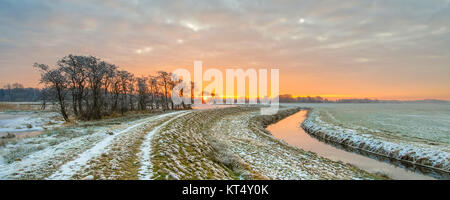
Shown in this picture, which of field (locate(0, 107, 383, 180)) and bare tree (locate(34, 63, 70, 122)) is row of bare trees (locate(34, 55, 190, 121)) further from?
field (locate(0, 107, 383, 180))

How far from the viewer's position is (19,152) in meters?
9.78

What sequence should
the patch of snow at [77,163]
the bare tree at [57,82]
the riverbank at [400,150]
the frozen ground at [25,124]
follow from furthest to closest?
1. the bare tree at [57,82]
2. the frozen ground at [25,124]
3. the riverbank at [400,150]
4. the patch of snow at [77,163]

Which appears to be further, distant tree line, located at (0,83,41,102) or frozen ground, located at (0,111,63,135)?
distant tree line, located at (0,83,41,102)

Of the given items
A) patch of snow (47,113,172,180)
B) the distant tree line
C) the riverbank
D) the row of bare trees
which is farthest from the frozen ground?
the distant tree line

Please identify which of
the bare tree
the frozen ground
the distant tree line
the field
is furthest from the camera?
the distant tree line

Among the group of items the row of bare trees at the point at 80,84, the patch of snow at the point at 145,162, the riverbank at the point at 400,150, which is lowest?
the riverbank at the point at 400,150

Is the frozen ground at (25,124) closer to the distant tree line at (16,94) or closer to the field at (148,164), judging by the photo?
the field at (148,164)

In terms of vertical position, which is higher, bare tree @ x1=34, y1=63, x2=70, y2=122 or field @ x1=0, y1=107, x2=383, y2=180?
bare tree @ x1=34, y1=63, x2=70, y2=122

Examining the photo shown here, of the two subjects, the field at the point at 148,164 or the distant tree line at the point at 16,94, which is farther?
the distant tree line at the point at 16,94

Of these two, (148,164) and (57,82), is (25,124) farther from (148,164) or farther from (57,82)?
(148,164)

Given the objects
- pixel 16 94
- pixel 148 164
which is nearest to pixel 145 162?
pixel 148 164

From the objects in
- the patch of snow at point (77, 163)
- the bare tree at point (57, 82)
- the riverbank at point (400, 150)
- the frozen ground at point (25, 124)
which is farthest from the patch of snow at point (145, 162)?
the bare tree at point (57, 82)

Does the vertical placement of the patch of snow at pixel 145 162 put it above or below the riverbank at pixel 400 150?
above
